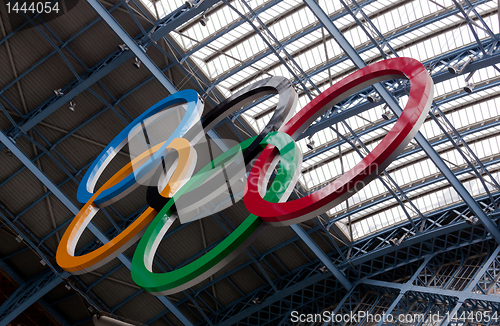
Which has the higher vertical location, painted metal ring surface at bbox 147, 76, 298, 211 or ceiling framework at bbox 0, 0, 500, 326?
ceiling framework at bbox 0, 0, 500, 326

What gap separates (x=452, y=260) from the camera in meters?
28.5

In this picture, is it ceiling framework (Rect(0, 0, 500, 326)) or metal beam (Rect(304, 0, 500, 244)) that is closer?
metal beam (Rect(304, 0, 500, 244))

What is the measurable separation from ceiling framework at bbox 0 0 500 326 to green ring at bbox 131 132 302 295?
1204cm

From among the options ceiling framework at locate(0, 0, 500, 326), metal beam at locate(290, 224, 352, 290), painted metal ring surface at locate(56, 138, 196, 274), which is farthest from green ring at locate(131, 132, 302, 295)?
metal beam at locate(290, 224, 352, 290)

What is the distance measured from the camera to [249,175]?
12.8 meters

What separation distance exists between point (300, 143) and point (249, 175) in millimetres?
19217

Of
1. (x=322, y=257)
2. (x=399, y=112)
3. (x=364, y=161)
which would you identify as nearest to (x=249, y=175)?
(x=364, y=161)

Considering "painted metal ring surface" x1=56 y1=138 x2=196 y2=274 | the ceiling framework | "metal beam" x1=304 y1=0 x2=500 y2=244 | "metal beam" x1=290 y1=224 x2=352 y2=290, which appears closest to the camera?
"painted metal ring surface" x1=56 y1=138 x2=196 y2=274

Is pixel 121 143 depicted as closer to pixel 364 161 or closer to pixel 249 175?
pixel 249 175

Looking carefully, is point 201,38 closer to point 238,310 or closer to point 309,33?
point 309,33

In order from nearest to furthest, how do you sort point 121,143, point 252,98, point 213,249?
point 213,249 → point 252,98 → point 121,143

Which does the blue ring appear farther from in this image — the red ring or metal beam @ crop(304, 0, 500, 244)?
metal beam @ crop(304, 0, 500, 244)

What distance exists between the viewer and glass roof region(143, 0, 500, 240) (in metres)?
25.7

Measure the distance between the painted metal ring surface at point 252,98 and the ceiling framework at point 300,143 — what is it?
28.4 ft
